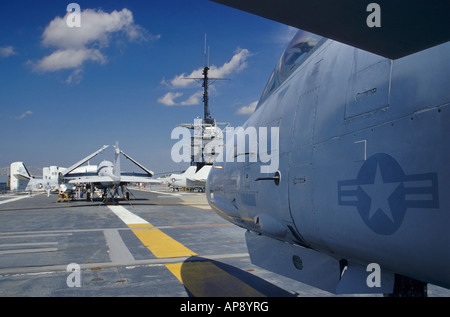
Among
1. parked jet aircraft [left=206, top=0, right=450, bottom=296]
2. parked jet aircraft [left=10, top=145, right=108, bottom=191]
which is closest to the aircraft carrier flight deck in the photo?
parked jet aircraft [left=206, top=0, right=450, bottom=296]

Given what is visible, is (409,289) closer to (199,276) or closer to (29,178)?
Result: (199,276)

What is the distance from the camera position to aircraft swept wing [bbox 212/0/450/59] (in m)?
1.50

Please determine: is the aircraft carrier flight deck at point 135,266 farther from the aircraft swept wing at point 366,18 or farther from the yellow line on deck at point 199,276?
the aircraft swept wing at point 366,18

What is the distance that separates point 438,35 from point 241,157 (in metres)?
2.85

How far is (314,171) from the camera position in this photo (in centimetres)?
277

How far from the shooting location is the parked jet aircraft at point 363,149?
1692 millimetres

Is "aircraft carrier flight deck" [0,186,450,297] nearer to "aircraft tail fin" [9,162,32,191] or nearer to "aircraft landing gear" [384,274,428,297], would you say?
"aircraft landing gear" [384,274,428,297]

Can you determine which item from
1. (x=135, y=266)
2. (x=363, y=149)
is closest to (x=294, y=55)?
(x=363, y=149)

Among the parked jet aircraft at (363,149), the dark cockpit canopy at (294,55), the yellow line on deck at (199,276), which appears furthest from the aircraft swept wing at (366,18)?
the yellow line on deck at (199,276)

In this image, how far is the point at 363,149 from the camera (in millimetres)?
2297

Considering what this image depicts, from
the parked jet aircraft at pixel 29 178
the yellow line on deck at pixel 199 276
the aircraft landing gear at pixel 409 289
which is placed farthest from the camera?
the parked jet aircraft at pixel 29 178

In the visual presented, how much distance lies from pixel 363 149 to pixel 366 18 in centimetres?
94
